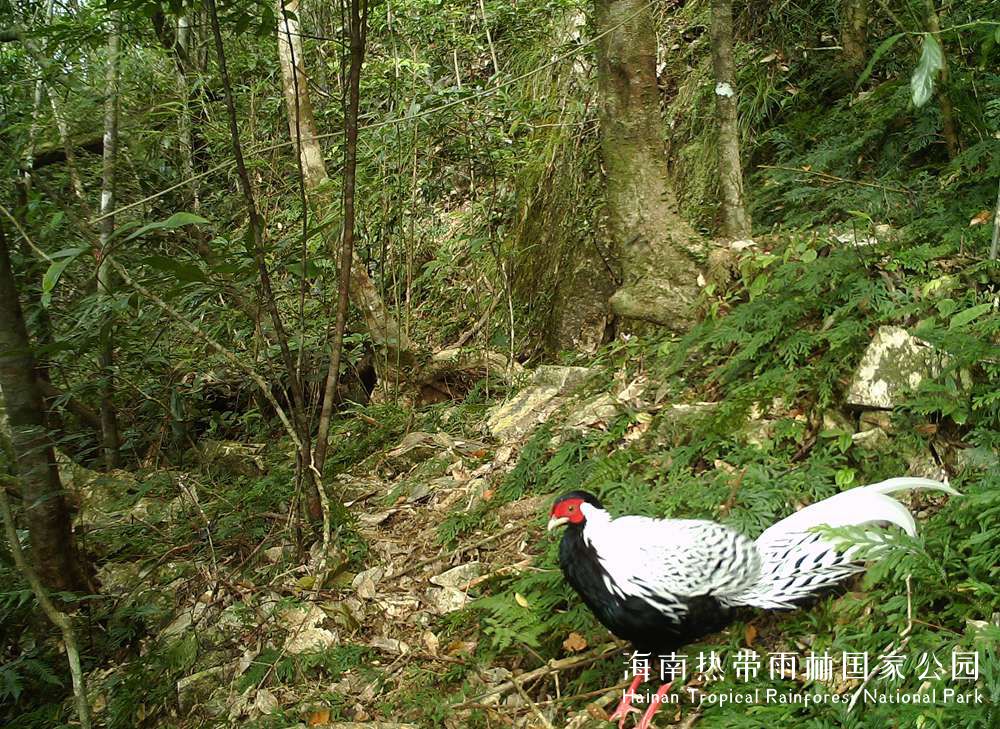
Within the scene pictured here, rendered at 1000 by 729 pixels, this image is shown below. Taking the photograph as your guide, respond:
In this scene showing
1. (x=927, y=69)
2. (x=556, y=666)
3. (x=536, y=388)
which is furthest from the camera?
(x=536, y=388)

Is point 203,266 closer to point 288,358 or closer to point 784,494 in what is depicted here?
point 288,358

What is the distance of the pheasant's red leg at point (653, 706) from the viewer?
2.46 m

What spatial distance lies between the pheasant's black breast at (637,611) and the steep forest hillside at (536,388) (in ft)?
0.04

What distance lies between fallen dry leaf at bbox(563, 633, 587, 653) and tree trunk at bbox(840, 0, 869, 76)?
4.27 metres

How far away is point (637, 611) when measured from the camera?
2420 mm

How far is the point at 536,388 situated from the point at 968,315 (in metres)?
2.52

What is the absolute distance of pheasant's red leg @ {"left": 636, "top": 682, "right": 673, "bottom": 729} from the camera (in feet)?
8.05

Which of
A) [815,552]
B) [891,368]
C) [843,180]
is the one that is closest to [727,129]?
[843,180]

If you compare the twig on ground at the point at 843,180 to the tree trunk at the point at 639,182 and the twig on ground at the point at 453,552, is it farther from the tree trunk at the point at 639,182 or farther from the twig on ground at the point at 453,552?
the twig on ground at the point at 453,552

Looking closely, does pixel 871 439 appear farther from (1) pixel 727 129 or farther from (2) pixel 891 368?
(1) pixel 727 129

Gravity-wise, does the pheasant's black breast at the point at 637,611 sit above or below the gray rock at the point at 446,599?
above

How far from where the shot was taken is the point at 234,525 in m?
4.56

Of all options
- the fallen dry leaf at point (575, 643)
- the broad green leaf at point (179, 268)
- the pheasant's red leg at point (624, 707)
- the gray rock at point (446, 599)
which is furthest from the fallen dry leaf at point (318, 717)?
the broad green leaf at point (179, 268)

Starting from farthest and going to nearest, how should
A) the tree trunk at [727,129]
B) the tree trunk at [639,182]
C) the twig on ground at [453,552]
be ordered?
1. the tree trunk at [727,129]
2. the tree trunk at [639,182]
3. the twig on ground at [453,552]
